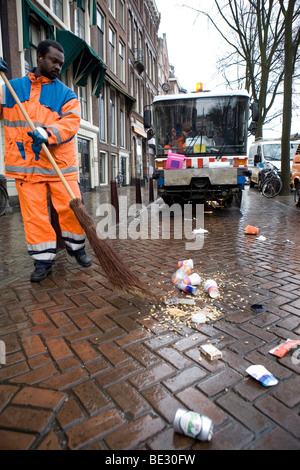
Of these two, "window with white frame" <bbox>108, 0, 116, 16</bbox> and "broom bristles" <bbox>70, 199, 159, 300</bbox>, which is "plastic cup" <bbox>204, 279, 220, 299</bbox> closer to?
"broom bristles" <bbox>70, 199, 159, 300</bbox>

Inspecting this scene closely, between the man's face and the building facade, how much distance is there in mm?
5151

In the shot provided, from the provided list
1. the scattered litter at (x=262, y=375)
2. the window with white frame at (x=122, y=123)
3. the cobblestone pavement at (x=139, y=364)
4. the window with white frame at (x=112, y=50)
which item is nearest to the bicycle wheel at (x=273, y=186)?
the cobblestone pavement at (x=139, y=364)

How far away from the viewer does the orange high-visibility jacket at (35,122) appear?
9.70 feet

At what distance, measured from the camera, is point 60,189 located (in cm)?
314

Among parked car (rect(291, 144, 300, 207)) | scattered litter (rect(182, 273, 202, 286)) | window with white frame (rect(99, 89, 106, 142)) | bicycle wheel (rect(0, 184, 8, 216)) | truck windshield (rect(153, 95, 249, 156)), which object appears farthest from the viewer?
window with white frame (rect(99, 89, 106, 142))

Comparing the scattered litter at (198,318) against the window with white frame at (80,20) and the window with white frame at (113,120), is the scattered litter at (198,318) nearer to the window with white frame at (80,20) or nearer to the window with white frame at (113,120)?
the window with white frame at (80,20)

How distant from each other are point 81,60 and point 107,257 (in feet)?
43.0

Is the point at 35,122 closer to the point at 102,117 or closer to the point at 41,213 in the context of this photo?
the point at 41,213

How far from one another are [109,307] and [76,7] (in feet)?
52.5

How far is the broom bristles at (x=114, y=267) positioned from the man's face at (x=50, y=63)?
1.33 metres

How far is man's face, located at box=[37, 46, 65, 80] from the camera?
3.00m

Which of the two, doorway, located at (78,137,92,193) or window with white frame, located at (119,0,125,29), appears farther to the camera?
window with white frame, located at (119,0,125,29)

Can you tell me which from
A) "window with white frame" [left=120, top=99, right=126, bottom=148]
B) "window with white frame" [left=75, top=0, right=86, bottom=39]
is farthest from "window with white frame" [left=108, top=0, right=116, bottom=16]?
"window with white frame" [left=75, top=0, right=86, bottom=39]

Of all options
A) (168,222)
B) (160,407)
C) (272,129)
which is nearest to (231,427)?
(160,407)
